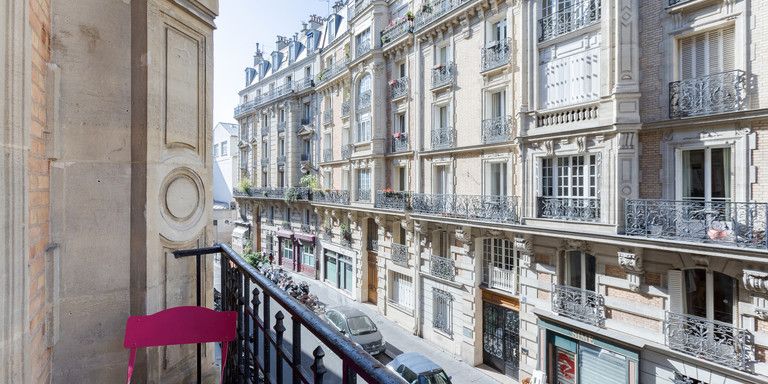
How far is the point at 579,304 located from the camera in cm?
1167

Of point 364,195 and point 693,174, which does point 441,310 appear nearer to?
point 364,195

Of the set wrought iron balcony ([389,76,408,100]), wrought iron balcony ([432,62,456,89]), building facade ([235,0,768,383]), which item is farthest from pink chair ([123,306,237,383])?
wrought iron balcony ([389,76,408,100])

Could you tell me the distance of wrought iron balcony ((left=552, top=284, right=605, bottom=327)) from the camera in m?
11.2

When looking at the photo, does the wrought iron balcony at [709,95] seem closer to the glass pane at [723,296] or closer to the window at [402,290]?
the glass pane at [723,296]

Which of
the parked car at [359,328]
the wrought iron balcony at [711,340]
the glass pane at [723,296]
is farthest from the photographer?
the parked car at [359,328]

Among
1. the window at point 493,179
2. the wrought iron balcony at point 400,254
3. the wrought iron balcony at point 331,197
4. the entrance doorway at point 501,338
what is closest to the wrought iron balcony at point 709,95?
the window at point 493,179

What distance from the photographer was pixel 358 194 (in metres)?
22.7

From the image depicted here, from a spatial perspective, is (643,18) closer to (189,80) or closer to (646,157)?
(646,157)

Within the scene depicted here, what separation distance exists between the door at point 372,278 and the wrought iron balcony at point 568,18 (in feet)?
47.8

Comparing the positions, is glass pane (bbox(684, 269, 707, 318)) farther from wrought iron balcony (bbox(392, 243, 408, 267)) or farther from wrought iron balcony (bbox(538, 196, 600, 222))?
wrought iron balcony (bbox(392, 243, 408, 267))

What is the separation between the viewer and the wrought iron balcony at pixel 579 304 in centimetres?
1120

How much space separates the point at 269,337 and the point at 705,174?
444 inches

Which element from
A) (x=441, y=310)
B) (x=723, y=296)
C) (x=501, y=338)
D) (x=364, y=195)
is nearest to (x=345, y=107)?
(x=364, y=195)

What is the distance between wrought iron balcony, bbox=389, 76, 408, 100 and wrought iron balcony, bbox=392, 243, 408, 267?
7.46 meters
